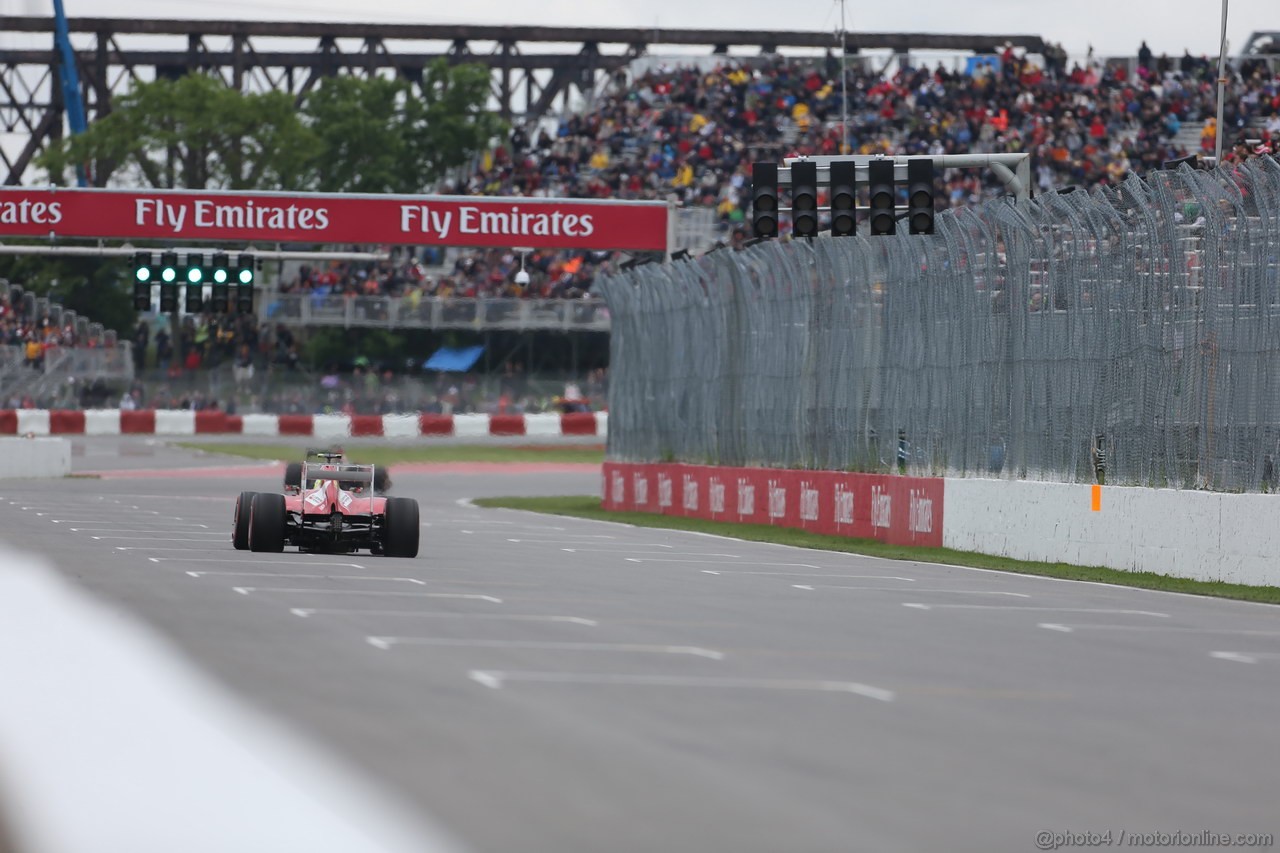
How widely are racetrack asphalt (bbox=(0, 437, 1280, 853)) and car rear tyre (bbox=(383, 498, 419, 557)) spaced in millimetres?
1121

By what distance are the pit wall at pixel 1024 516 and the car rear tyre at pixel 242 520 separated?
8.26m

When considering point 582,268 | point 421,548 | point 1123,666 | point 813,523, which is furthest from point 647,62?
point 1123,666

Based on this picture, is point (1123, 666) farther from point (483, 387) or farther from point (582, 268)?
point (582, 268)

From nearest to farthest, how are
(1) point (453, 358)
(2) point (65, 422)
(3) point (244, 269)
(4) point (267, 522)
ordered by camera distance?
(4) point (267, 522), (3) point (244, 269), (2) point (65, 422), (1) point (453, 358)

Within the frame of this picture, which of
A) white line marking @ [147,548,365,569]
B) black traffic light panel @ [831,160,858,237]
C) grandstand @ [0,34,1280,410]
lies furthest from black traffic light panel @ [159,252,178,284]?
white line marking @ [147,548,365,569]

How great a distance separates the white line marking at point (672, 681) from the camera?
35.2 feet

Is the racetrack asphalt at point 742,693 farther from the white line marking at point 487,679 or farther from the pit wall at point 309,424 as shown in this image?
the pit wall at point 309,424

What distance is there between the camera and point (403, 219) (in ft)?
138

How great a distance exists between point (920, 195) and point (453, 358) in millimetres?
34242

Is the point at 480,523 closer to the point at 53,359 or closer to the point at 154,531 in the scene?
the point at 154,531

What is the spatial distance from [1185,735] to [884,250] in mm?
→ 19054

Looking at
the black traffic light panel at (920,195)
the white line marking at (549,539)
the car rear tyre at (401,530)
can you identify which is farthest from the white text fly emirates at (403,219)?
the car rear tyre at (401,530)

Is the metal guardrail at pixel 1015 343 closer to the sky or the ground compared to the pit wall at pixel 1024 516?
closer to the sky

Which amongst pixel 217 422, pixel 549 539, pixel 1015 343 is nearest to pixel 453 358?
pixel 217 422
